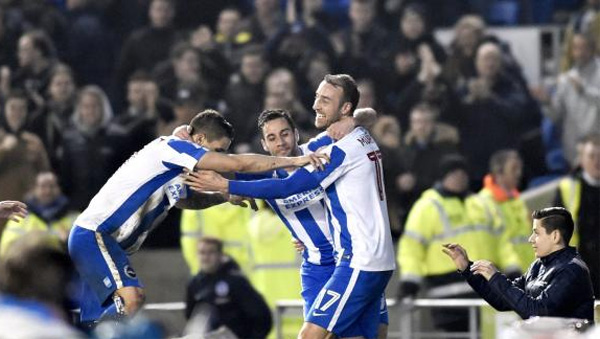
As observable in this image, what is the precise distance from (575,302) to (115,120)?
783cm

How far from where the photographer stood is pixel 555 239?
8938 millimetres

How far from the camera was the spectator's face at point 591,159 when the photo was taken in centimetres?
1393

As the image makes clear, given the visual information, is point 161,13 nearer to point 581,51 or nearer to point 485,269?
point 581,51

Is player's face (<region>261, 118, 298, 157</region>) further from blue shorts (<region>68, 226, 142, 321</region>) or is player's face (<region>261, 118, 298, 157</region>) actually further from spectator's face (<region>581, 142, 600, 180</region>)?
spectator's face (<region>581, 142, 600, 180</region>)

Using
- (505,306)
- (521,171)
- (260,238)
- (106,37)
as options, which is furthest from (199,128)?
(106,37)

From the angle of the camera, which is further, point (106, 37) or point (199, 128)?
point (106, 37)

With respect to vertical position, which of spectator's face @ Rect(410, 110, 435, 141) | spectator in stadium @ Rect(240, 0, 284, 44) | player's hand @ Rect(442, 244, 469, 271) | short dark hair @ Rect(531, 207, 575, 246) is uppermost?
spectator in stadium @ Rect(240, 0, 284, 44)

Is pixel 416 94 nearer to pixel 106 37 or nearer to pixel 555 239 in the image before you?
pixel 106 37

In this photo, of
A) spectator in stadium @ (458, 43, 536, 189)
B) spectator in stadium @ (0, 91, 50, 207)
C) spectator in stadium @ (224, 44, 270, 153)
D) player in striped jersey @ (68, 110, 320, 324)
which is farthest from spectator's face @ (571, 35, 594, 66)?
player in striped jersey @ (68, 110, 320, 324)

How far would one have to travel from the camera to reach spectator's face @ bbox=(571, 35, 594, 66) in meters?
15.2

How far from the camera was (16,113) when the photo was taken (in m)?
15.9

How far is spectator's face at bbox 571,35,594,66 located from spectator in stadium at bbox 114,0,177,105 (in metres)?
4.01

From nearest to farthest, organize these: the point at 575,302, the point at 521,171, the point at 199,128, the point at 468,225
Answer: the point at 575,302 < the point at 199,128 < the point at 468,225 < the point at 521,171

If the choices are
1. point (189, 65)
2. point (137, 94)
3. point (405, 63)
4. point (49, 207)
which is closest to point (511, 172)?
point (405, 63)
